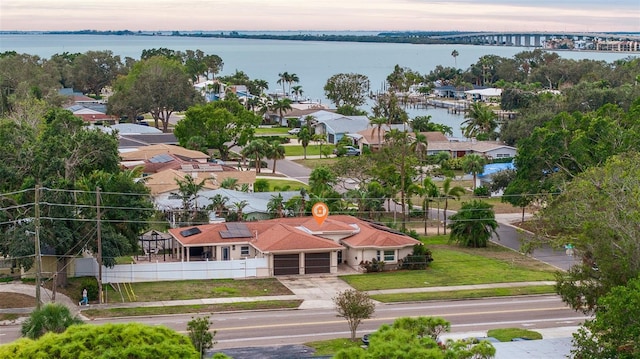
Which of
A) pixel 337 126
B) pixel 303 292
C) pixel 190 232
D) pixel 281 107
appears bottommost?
pixel 303 292

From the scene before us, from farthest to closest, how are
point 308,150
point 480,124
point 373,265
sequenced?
point 480,124 → point 308,150 → point 373,265

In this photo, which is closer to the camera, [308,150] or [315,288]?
[315,288]

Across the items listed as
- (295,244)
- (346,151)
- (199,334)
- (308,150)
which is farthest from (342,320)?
(308,150)

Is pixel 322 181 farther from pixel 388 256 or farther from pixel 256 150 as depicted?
pixel 256 150

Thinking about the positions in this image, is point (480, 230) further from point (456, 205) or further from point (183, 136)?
point (183, 136)

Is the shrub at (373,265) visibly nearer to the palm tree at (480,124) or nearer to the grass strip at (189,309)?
the grass strip at (189,309)

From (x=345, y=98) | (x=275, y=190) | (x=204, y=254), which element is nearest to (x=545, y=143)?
(x=275, y=190)

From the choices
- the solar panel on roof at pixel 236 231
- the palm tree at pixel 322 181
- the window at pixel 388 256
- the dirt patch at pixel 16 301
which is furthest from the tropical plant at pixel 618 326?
the palm tree at pixel 322 181
